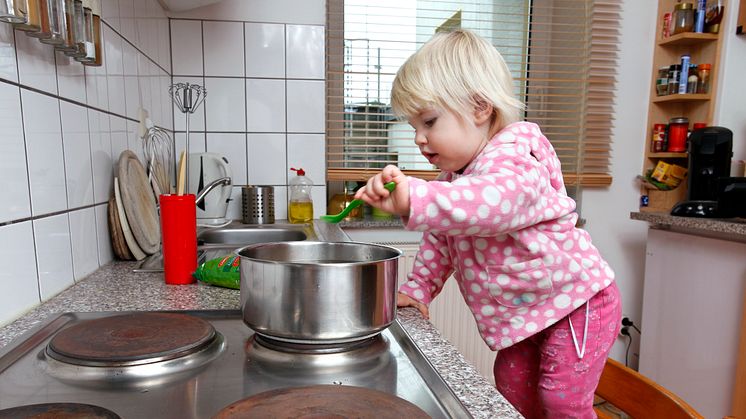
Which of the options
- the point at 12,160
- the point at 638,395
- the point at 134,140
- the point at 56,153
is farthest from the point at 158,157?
the point at 638,395

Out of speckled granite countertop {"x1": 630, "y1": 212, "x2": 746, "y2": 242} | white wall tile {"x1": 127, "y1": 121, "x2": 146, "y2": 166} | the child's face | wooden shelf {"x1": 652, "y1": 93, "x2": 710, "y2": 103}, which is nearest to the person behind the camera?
the child's face

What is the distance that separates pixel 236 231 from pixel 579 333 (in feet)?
3.38

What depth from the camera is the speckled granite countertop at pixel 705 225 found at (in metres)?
1.43

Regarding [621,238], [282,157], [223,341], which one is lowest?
[621,238]

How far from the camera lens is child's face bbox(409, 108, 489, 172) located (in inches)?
31.1

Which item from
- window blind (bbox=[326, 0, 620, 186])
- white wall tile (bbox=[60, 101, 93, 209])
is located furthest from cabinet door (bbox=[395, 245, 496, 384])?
white wall tile (bbox=[60, 101, 93, 209])

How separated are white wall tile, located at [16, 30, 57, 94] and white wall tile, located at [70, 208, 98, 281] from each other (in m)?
0.22

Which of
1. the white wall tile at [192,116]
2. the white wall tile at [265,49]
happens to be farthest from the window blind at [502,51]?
the white wall tile at [192,116]

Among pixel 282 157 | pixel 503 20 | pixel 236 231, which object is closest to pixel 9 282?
pixel 236 231

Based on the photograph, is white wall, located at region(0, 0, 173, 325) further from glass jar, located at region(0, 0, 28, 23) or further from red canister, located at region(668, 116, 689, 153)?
red canister, located at region(668, 116, 689, 153)

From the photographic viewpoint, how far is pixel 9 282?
0.62m

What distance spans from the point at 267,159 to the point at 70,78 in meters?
0.94

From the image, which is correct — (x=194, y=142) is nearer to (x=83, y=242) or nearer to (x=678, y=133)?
(x=83, y=242)

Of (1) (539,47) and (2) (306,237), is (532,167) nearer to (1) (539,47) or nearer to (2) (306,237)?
(2) (306,237)
